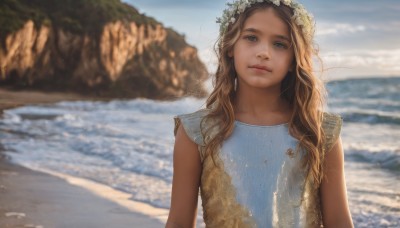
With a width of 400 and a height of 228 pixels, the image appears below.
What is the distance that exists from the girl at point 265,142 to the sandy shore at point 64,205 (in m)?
2.66

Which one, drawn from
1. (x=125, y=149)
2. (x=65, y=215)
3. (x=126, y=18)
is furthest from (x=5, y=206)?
(x=126, y=18)

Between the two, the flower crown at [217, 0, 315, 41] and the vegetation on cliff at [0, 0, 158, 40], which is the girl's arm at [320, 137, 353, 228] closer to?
the flower crown at [217, 0, 315, 41]

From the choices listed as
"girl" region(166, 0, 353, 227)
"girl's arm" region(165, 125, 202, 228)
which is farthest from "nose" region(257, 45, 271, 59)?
"girl's arm" region(165, 125, 202, 228)

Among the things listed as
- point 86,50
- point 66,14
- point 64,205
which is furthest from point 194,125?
point 66,14

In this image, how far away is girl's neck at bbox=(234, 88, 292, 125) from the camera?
2.41 meters

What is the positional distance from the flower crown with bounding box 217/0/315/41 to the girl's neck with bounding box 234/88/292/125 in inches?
10.8

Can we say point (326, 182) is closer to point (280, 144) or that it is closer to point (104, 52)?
point (280, 144)

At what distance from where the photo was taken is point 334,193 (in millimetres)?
2387

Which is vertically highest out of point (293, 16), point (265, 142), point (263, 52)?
point (293, 16)

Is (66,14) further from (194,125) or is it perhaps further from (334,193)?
(334,193)

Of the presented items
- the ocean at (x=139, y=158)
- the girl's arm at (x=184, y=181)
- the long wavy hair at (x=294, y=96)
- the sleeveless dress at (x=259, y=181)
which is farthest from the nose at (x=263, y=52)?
the ocean at (x=139, y=158)

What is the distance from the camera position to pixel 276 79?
2.38 m

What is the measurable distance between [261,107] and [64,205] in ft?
11.5

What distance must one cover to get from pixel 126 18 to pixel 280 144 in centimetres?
4348
